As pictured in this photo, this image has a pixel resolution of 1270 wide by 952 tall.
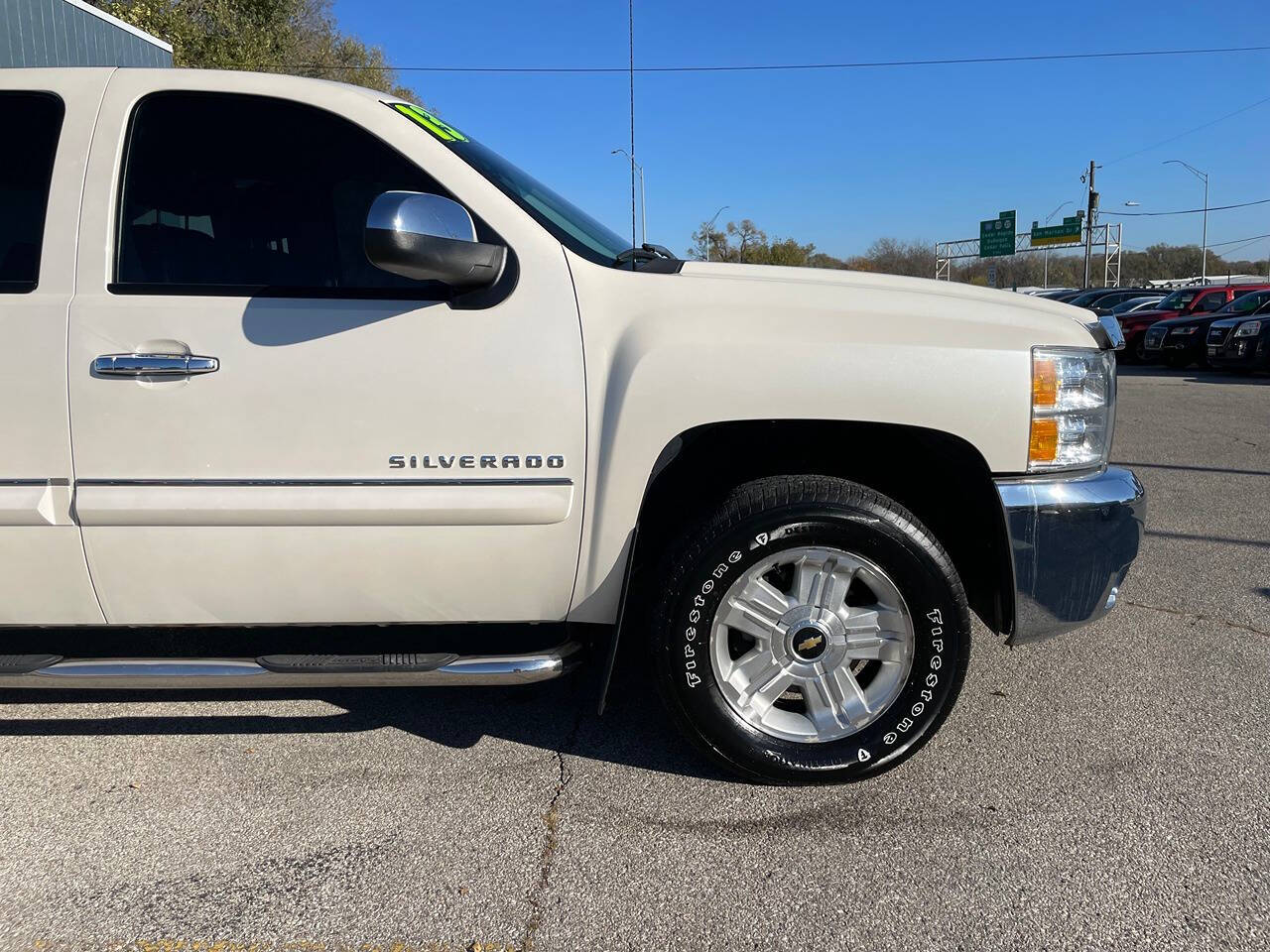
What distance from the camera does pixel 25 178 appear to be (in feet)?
8.77

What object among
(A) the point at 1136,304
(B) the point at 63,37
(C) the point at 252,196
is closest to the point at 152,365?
(C) the point at 252,196

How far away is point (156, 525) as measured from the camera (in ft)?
8.46

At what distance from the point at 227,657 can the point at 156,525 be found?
1.48ft

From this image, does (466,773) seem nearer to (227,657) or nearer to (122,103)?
(227,657)

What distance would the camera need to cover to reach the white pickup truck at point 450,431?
255 centimetres

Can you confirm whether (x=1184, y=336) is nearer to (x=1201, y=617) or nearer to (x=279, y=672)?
(x=1201, y=617)

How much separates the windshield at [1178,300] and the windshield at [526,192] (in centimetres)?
2105

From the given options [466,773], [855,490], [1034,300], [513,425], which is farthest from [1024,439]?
[466,773]

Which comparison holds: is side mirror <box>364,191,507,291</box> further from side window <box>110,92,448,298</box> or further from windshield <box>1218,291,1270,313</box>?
windshield <box>1218,291,1270,313</box>

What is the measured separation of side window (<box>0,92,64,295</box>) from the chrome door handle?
1.07 ft

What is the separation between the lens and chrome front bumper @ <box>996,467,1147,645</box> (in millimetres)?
2652

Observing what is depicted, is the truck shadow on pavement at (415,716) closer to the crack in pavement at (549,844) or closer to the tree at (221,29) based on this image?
the crack in pavement at (549,844)

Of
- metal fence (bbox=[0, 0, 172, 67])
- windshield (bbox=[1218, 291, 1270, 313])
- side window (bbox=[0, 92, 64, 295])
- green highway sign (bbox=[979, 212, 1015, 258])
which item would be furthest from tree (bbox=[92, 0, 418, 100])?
green highway sign (bbox=[979, 212, 1015, 258])

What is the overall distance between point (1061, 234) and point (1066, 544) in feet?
214
